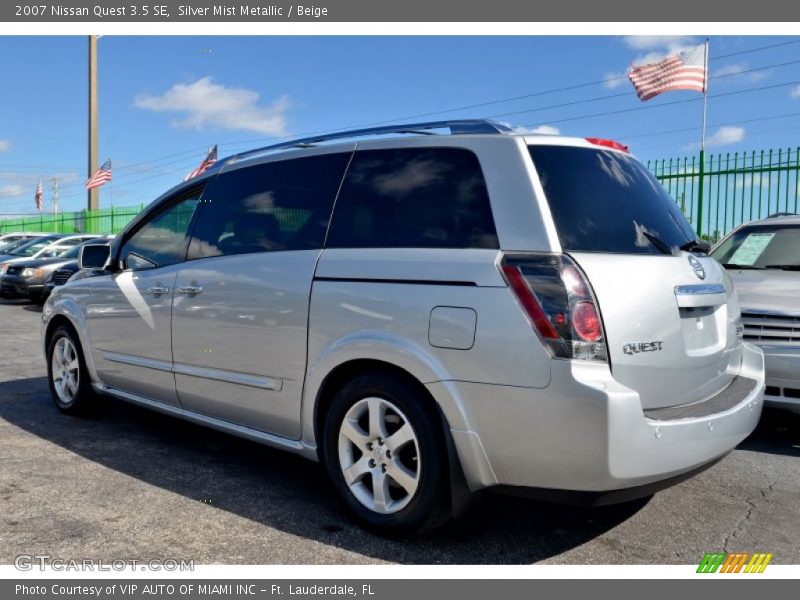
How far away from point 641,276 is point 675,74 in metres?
11.1

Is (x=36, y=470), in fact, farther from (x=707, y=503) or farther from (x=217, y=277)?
(x=707, y=503)

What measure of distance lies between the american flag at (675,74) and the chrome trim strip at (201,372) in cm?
1096

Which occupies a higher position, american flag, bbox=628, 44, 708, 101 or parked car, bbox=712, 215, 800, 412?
american flag, bbox=628, 44, 708, 101

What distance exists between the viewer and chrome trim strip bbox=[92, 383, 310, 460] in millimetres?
3648

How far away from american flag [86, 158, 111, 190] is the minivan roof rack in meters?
22.6

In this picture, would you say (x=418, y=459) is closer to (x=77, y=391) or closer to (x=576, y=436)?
(x=576, y=436)

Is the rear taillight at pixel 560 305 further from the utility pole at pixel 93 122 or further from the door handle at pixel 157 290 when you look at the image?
the utility pole at pixel 93 122

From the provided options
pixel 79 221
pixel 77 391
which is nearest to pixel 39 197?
pixel 79 221

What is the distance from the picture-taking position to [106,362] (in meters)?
5.02

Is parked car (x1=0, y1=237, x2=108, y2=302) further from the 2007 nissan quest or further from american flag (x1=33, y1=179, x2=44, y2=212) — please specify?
american flag (x1=33, y1=179, x2=44, y2=212)

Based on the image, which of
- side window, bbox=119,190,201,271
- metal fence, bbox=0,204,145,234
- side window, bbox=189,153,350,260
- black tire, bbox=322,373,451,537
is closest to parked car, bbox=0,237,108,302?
metal fence, bbox=0,204,145,234
